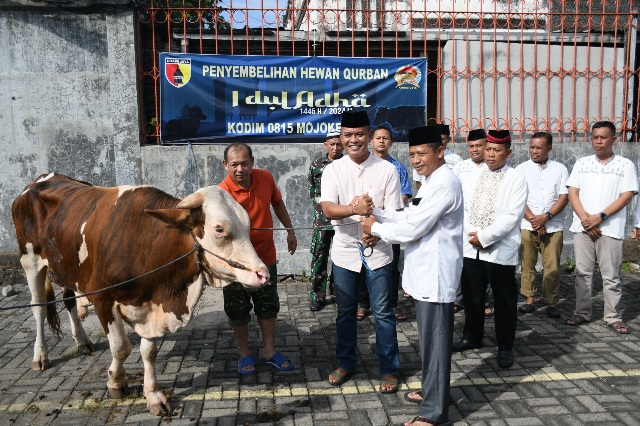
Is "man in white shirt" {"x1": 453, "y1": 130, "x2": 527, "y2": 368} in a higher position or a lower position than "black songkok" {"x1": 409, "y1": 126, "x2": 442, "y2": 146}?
lower

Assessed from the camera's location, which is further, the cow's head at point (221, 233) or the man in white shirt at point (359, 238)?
the man in white shirt at point (359, 238)

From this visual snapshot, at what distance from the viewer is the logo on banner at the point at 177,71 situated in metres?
A: 7.20

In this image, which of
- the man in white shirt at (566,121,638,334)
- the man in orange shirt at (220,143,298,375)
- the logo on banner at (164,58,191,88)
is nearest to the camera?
the man in orange shirt at (220,143,298,375)

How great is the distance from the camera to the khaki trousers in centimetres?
598

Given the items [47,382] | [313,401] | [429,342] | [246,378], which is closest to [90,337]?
[47,382]

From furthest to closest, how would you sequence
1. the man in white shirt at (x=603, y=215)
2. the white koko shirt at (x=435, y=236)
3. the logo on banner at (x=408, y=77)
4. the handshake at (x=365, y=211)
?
the logo on banner at (x=408, y=77)
the man in white shirt at (x=603, y=215)
the handshake at (x=365, y=211)
the white koko shirt at (x=435, y=236)

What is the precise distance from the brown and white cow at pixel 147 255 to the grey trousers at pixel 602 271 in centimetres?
375

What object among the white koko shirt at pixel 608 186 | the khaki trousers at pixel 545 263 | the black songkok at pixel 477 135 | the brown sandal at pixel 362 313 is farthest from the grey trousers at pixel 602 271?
the brown sandal at pixel 362 313

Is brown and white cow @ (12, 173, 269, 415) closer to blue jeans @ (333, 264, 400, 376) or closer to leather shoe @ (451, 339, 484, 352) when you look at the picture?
blue jeans @ (333, 264, 400, 376)

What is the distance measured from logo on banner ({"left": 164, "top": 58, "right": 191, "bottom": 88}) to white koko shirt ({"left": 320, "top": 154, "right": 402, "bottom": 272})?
3876mm

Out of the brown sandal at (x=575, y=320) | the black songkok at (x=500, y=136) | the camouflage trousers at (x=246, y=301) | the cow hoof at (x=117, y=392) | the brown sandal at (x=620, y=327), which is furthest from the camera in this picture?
the brown sandal at (x=575, y=320)

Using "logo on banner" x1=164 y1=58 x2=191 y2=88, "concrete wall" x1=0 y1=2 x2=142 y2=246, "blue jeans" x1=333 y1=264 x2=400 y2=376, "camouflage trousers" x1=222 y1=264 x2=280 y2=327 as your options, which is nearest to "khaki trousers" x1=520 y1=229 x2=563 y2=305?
"blue jeans" x1=333 y1=264 x2=400 y2=376

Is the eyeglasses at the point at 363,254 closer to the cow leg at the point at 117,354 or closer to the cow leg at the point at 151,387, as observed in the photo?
the cow leg at the point at 151,387

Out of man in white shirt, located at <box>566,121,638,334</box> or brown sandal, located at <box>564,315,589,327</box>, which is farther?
brown sandal, located at <box>564,315,589,327</box>
